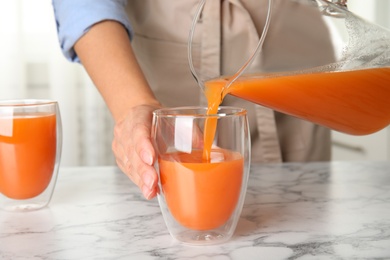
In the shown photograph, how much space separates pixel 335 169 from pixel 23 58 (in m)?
1.62

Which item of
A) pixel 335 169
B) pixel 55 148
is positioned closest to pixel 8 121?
pixel 55 148

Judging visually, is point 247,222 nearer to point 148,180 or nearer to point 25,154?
point 148,180

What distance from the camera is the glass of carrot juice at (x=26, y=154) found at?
0.95m

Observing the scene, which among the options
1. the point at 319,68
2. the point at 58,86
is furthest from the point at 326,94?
the point at 58,86

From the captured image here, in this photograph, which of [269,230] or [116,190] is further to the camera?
[116,190]

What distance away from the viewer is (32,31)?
8.28 ft

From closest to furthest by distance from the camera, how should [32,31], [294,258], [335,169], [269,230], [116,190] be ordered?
[294,258] → [269,230] → [116,190] → [335,169] → [32,31]

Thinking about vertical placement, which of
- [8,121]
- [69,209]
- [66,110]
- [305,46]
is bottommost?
[66,110]

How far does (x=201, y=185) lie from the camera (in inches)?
30.6

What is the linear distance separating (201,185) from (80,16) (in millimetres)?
548

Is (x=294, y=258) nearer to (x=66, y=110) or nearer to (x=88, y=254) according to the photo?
(x=88, y=254)

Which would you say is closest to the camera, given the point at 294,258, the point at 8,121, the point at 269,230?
the point at 294,258

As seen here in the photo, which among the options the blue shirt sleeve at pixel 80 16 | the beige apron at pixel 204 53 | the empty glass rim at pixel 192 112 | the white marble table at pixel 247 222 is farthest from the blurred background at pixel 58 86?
the empty glass rim at pixel 192 112

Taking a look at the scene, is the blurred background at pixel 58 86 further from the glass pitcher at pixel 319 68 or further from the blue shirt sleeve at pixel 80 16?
the glass pitcher at pixel 319 68
